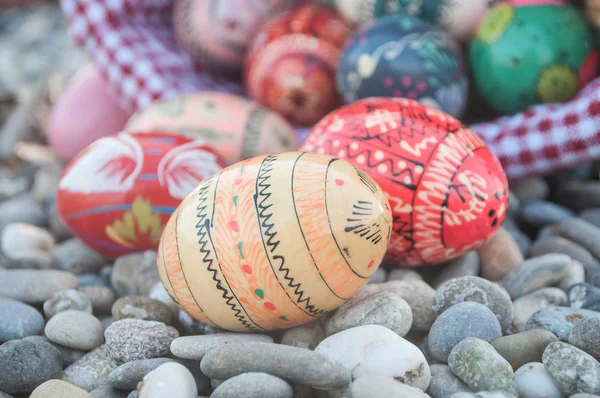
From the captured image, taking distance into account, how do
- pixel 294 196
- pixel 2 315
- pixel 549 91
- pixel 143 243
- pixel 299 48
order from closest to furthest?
pixel 294 196, pixel 2 315, pixel 143 243, pixel 549 91, pixel 299 48

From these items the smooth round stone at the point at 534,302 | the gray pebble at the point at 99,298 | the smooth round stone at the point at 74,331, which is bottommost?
the gray pebble at the point at 99,298

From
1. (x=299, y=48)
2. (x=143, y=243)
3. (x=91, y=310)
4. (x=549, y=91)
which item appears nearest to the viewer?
(x=91, y=310)

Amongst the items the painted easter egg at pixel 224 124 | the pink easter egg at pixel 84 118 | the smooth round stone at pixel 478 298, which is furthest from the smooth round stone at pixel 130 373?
the pink easter egg at pixel 84 118

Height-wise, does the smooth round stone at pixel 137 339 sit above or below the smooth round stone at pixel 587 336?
below

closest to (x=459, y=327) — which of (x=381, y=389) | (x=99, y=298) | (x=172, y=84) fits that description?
(x=381, y=389)

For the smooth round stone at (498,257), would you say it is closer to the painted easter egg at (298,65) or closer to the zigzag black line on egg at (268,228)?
the zigzag black line on egg at (268,228)

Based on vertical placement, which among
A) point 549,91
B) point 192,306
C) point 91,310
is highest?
point 549,91

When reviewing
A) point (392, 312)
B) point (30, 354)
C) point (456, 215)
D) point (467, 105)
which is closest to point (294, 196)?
point (392, 312)

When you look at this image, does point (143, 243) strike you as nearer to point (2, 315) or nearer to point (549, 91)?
point (2, 315)
